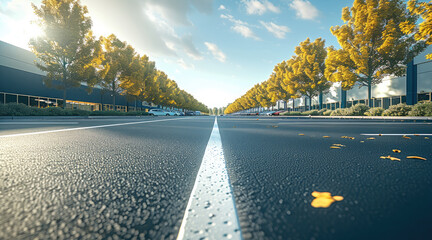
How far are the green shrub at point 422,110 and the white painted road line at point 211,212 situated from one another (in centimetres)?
1717

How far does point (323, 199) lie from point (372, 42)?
20.8 m

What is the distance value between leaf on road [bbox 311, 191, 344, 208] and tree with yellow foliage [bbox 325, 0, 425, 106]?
63.1 ft

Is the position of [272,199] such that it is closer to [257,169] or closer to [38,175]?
[257,169]

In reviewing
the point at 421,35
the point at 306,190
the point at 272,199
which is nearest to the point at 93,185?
the point at 272,199

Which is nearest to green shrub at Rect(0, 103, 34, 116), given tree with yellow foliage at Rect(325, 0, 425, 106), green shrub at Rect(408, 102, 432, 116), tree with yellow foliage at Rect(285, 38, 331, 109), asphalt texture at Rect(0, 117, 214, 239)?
asphalt texture at Rect(0, 117, 214, 239)

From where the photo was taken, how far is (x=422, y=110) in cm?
1233

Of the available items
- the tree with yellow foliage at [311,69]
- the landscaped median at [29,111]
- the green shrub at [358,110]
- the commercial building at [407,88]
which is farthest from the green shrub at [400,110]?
the landscaped median at [29,111]

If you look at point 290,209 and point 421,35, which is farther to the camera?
point 421,35

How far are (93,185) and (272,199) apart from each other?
1.05 metres

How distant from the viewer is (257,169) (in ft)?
5.13

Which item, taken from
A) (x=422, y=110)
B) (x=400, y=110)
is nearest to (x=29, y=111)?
(x=400, y=110)

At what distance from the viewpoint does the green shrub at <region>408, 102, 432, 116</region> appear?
12.1 metres

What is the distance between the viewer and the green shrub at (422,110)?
12.1 metres

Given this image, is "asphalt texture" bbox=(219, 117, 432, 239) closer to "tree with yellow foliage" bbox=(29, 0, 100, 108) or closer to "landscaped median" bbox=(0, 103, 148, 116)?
"landscaped median" bbox=(0, 103, 148, 116)
